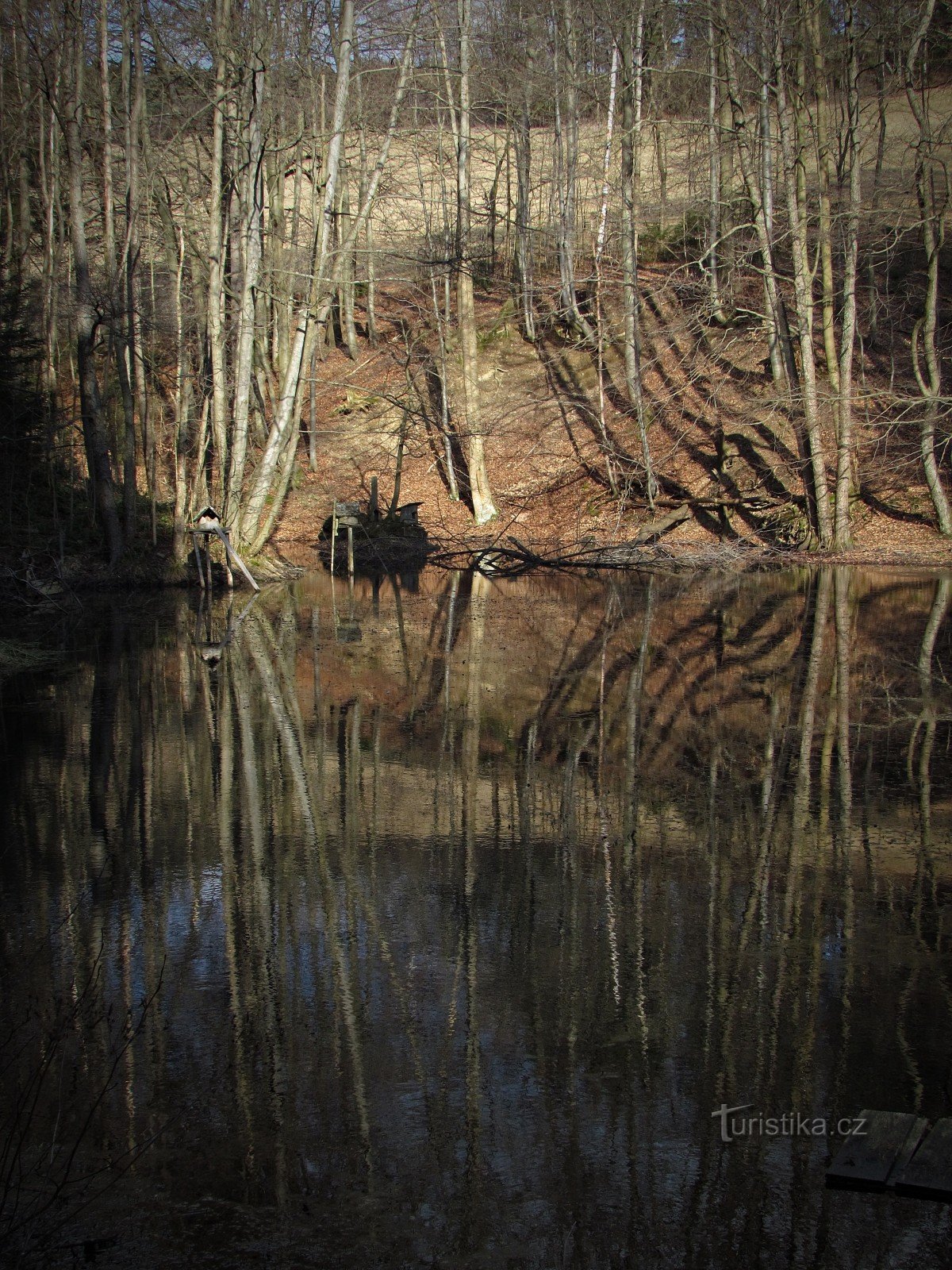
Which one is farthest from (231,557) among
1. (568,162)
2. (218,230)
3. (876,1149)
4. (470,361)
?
(876,1149)

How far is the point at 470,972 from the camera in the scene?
544cm

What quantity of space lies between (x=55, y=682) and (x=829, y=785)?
862 centimetres

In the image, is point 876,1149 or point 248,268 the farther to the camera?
point 248,268

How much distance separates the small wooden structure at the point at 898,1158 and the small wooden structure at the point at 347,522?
2087cm

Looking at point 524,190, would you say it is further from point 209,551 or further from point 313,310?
point 209,551

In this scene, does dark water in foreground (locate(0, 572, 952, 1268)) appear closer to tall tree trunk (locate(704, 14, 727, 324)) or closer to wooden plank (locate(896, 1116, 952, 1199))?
wooden plank (locate(896, 1116, 952, 1199))

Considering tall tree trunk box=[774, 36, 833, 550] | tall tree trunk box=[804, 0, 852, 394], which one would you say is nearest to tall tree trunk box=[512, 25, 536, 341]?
tall tree trunk box=[804, 0, 852, 394]

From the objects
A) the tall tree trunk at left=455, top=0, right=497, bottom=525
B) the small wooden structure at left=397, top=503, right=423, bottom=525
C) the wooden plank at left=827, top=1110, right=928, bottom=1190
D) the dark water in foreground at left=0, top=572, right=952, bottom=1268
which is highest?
the tall tree trunk at left=455, top=0, right=497, bottom=525

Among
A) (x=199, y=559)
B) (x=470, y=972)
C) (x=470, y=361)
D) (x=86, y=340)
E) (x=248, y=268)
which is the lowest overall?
(x=470, y=972)

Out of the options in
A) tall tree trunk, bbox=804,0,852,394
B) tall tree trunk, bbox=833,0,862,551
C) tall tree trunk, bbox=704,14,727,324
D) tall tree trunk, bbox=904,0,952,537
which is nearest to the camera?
tall tree trunk, bbox=904,0,952,537

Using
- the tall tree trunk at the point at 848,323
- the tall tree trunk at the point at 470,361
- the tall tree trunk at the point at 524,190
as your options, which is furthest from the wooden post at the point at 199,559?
the tall tree trunk at the point at 524,190

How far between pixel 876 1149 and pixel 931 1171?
0.21m

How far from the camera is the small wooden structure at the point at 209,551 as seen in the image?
21438 mm

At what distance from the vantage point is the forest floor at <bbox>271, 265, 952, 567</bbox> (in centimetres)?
2583
